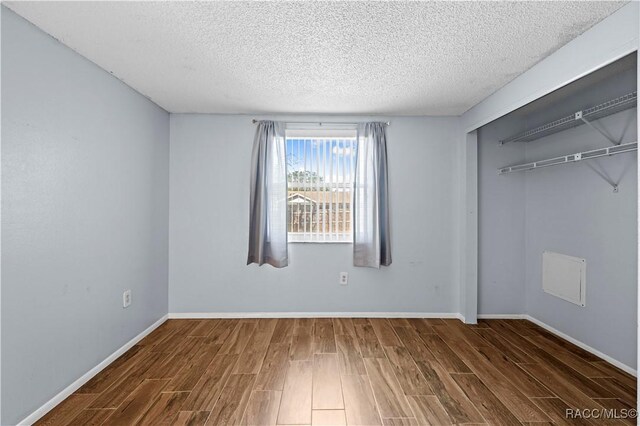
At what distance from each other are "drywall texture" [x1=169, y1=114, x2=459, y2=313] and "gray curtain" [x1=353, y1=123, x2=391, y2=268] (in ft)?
0.43

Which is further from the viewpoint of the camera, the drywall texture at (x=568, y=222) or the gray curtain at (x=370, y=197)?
the gray curtain at (x=370, y=197)

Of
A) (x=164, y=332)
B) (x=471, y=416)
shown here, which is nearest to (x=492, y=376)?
(x=471, y=416)

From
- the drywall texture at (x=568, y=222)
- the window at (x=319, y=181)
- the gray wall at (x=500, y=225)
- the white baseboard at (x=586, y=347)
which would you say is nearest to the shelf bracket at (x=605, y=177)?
the drywall texture at (x=568, y=222)

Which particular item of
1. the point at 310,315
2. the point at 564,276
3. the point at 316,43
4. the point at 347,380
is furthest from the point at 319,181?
the point at 564,276

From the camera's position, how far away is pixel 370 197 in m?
3.40

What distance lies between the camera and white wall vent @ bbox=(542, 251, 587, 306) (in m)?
2.73

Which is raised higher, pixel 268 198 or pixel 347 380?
pixel 268 198

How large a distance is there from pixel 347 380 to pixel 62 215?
2258 millimetres

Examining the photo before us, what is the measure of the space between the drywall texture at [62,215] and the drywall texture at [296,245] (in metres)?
0.56

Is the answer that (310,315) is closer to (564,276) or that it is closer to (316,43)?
(564,276)

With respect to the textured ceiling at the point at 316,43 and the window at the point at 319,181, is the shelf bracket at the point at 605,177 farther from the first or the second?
the window at the point at 319,181

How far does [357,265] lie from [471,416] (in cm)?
180

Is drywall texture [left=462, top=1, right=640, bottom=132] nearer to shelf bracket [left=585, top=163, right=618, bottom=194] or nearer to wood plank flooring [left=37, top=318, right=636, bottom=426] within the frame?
shelf bracket [left=585, top=163, right=618, bottom=194]

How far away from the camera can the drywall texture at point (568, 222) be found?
2361 millimetres
